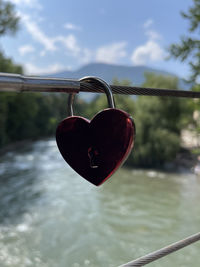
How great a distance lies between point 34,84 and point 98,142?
0.64ft

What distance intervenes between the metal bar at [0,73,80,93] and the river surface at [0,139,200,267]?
967cm

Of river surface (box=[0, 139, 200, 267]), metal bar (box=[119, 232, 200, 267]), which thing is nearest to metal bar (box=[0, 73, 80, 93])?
metal bar (box=[119, 232, 200, 267])

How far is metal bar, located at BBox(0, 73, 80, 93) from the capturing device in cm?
56

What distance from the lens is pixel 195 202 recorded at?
1465 centimetres

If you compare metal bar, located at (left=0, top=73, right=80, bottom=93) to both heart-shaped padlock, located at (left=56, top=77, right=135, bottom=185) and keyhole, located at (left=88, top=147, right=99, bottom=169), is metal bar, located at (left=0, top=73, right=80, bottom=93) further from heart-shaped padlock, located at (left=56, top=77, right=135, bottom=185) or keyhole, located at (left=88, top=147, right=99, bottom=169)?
keyhole, located at (left=88, top=147, right=99, bottom=169)

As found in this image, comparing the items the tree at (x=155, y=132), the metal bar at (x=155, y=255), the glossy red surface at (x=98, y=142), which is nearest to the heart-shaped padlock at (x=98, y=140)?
the glossy red surface at (x=98, y=142)

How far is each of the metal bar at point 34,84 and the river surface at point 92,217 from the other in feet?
31.7

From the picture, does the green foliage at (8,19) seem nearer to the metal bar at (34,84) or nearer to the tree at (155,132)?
the tree at (155,132)

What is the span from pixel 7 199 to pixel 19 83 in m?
15.1

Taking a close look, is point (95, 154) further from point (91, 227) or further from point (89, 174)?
point (91, 227)

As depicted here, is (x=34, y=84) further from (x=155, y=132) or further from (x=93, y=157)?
(x=155, y=132)

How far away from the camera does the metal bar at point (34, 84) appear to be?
56 cm

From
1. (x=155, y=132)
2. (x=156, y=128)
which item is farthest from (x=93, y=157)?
(x=156, y=128)

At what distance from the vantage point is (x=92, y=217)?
1307 centimetres
